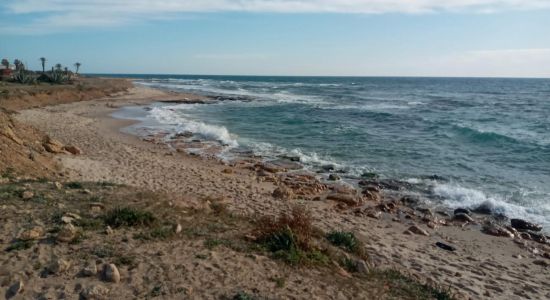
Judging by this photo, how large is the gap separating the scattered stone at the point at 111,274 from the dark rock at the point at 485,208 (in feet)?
35.3

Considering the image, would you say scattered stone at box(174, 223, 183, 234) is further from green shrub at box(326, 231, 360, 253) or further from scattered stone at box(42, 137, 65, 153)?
scattered stone at box(42, 137, 65, 153)

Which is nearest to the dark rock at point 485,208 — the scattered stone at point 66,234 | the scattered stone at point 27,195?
the scattered stone at point 66,234

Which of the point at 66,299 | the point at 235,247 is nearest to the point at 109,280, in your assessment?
the point at 66,299

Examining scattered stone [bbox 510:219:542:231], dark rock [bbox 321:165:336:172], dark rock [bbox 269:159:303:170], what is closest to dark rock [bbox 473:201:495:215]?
scattered stone [bbox 510:219:542:231]

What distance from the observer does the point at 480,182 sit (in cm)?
1664

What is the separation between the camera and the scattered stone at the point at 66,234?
695cm

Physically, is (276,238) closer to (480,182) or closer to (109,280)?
(109,280)

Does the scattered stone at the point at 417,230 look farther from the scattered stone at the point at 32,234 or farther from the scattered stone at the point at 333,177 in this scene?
the scattered stone at the point at 32,234

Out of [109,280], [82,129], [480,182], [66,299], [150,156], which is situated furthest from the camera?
[82,129]

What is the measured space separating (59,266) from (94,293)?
84 centimetres

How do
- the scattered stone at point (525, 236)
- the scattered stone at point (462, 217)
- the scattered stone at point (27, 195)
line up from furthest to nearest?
the scattered stone at point (462, 217) < the scattered stone at point (525, 236) < the scattered stone at point (27, 195)

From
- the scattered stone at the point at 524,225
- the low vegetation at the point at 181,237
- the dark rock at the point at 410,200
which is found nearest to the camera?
the low vegetation at the point at 181,237

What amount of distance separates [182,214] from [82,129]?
16657 mm

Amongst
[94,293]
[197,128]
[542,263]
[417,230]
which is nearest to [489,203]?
[417,230]
